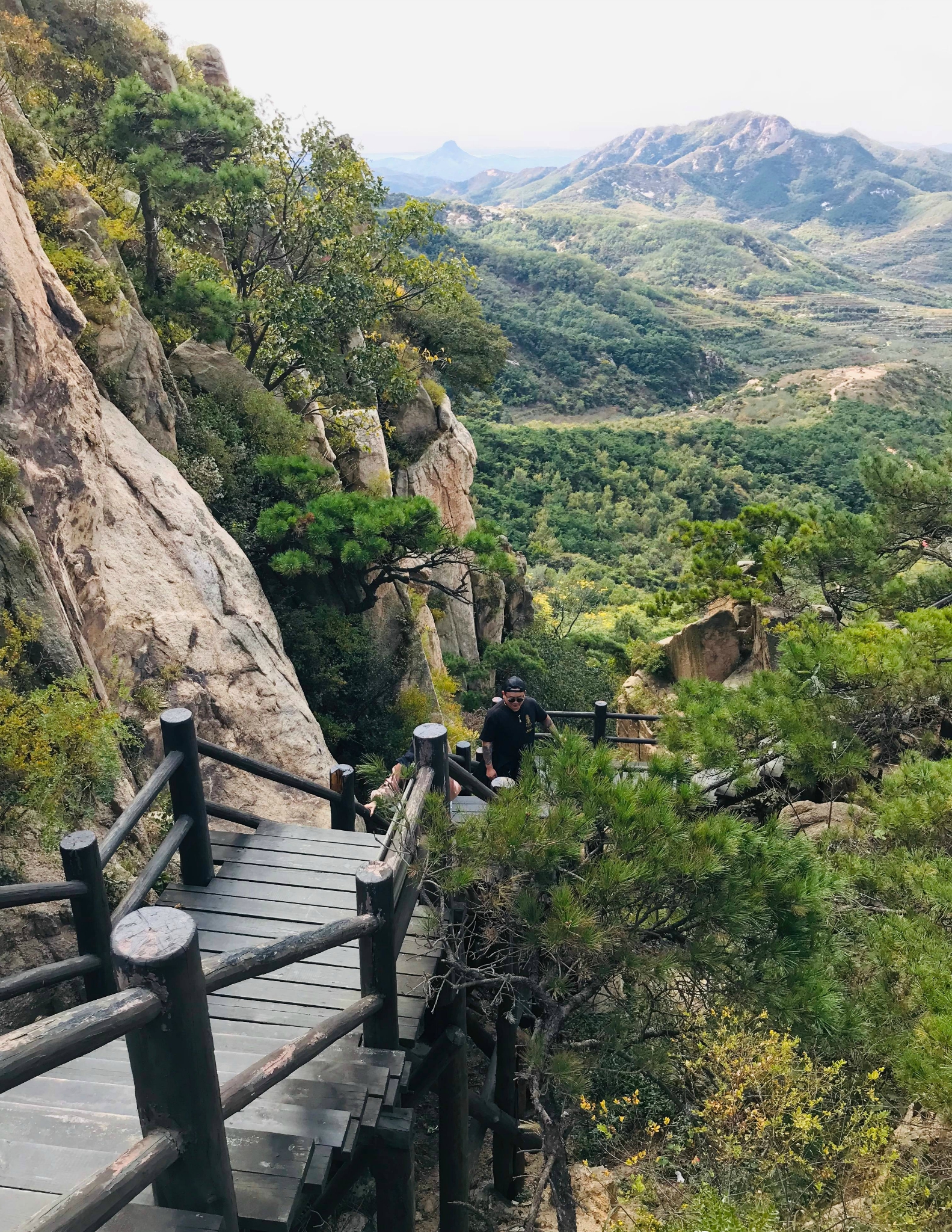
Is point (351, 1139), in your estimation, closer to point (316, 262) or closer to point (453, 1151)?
point (453, 1151)

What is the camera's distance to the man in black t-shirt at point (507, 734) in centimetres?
529

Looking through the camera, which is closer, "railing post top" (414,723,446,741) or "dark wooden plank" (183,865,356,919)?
"railing post top" (414,723,446,741)

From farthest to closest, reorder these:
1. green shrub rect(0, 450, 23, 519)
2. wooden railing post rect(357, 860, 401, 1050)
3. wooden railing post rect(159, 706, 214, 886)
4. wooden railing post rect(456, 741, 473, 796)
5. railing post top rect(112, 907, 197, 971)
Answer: wooden railing post rect(456, 741, 473, 796)
green shrub rect(0, 450, 23, 519)
wooden railing post rect(159, 706, 214, 886)
wooden railing post rect(357, 860, 401, 1050)
railing post top rect(112, 907, 197, 971)

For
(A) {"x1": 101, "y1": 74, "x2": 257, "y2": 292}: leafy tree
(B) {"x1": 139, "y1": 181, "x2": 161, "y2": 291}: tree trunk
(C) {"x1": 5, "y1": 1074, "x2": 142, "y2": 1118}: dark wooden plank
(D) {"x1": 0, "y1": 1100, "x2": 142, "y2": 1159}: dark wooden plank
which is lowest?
(C) {"x1": 5, "y1": 1074, "x2": 142, "y2": 1118}: dark wooden plank

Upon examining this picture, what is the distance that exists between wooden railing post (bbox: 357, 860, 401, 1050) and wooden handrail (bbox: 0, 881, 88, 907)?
117 cm

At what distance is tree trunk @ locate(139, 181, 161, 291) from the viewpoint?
10.5 meters

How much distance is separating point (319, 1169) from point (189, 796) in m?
1.96

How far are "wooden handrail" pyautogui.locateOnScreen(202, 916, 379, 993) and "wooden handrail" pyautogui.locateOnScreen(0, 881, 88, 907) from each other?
79cm

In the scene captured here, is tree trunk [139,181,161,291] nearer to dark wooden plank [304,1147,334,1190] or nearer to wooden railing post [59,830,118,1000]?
wooden railing post [59,830,118,1000]

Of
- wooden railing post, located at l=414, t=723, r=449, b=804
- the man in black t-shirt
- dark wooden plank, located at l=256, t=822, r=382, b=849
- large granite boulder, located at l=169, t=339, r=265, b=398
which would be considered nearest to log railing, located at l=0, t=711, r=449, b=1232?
wooden railing post, located at l=414, t=723, r=449, b=804

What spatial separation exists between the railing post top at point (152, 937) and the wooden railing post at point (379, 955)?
1.01 m

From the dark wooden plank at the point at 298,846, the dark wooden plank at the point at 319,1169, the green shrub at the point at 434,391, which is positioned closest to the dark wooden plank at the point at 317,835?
the dark wooden plank at the point at 298,846

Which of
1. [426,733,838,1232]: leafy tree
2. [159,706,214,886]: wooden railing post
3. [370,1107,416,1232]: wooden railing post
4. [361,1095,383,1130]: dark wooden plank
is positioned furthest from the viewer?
[159,706,214,886]: wooden railing post

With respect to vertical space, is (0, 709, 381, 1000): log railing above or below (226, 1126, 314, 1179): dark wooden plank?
above
